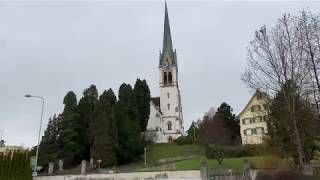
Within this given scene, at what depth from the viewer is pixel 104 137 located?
64.8m

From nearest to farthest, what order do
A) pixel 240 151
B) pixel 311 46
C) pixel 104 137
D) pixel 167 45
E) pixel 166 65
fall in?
pixel 311 46
pixel 240 151
pixel 104 137
pixel 166 65
pixel 167 45

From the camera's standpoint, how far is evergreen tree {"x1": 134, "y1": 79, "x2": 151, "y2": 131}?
8856 cm

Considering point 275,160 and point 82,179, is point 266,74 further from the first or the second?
point 82,179

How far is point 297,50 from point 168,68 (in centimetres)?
7588

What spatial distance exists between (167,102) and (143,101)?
16.3 metres

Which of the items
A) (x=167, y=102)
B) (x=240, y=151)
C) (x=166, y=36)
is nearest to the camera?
(x=240, y=151)

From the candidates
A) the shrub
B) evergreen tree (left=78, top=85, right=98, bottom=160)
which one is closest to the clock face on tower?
evergreen tree (left=78, top=85, right=98, bottom=160)

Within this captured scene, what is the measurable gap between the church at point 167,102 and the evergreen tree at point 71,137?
82.5 feet

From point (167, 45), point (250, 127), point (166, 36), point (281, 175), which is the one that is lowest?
point (281, 175)

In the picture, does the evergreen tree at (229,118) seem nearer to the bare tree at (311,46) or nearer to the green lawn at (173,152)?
the green lawn at (173,152)

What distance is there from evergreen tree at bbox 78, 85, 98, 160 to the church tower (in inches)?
1050

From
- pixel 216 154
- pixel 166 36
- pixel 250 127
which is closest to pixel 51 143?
pixel 216 154

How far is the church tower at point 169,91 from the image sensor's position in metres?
103

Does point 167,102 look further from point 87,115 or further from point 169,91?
point 87,115
